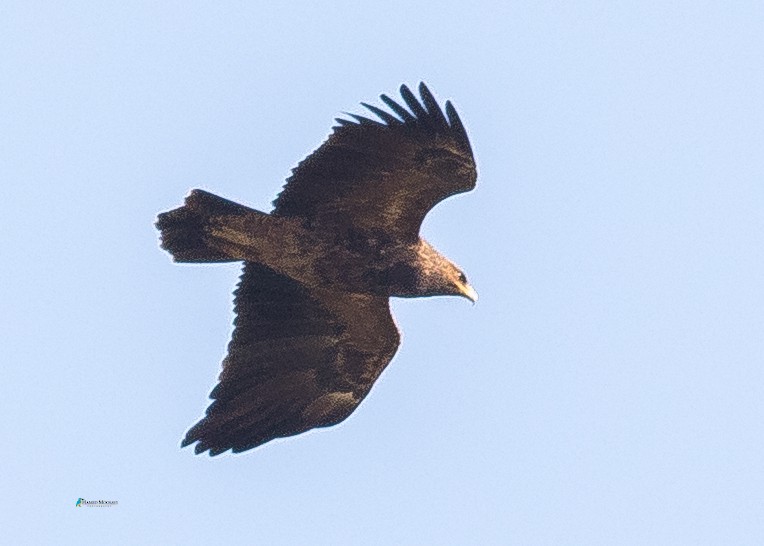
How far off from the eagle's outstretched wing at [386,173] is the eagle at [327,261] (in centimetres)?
1

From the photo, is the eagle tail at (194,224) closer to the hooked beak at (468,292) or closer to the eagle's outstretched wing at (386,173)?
the eagle's outstretched wing at (386,173)

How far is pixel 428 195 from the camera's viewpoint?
51.8 feet

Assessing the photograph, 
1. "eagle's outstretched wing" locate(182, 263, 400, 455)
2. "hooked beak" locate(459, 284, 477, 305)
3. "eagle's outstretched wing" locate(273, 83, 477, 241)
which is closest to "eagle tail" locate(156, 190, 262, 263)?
"eagle's outstretched wing" locate(273, 83, 477, 241)

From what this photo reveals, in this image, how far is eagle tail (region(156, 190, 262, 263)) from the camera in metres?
15.8

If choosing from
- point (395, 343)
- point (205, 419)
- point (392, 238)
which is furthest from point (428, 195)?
point (205, 419)

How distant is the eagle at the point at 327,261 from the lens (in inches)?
606

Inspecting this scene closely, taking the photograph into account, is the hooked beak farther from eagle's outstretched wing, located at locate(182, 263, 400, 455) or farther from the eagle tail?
the eagle tail

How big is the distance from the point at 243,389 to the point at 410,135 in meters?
3.34

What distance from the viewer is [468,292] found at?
54.0ft

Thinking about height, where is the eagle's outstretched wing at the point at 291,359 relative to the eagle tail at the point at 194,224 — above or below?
below

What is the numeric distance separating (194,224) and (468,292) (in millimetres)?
2780

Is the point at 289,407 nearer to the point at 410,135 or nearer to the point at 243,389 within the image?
the point at 243,389

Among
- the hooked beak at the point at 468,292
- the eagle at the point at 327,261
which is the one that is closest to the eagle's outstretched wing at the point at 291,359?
the eagle at the point at 327,261

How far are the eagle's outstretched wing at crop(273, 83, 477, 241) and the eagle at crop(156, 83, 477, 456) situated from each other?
1 cm
